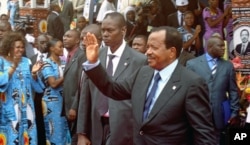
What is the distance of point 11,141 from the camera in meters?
8.15

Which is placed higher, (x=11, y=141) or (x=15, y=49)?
(x=15, y=49)

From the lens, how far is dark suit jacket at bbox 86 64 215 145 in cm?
495

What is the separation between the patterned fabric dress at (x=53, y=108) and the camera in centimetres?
893

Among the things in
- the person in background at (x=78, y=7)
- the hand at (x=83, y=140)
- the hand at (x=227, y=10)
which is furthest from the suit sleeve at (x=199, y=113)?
the person in background at (x=78, y=7)

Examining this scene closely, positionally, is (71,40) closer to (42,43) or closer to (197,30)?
(42,43)

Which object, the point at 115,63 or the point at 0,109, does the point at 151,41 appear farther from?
the point at 0,109

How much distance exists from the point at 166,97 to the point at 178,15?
615 cm

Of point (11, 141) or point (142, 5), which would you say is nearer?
point (11, 141)

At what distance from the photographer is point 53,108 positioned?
8977 mm

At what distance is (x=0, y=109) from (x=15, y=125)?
297 millimetres

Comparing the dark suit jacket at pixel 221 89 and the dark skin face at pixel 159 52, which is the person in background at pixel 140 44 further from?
the dark skin face at pixel 159 52

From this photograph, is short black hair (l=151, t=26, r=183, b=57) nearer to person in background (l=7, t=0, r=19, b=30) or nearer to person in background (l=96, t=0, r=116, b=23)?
person in background (l=96, t=0, r=116, b=23)

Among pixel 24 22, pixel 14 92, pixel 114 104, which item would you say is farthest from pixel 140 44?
pixel 24 22

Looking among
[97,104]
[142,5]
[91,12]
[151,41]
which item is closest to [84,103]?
[97,104]
